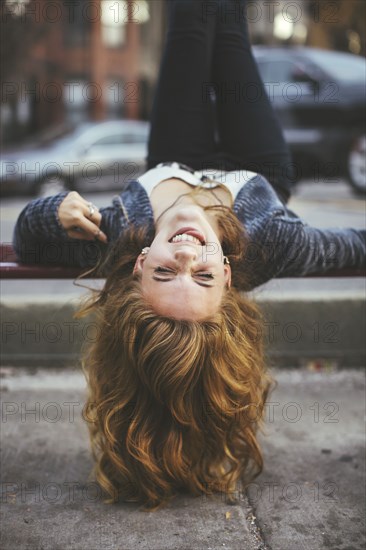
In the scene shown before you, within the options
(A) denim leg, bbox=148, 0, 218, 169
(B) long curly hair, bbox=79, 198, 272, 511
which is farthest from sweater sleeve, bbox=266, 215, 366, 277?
→ (A) denim leg, bbox=148, 0, 218, 169

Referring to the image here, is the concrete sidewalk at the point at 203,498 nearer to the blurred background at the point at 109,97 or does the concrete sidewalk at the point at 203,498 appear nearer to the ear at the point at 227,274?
the ear at the point at 227,274

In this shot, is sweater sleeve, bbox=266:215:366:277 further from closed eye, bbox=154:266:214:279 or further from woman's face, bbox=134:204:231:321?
closed eye, bbox=154:266:214:279

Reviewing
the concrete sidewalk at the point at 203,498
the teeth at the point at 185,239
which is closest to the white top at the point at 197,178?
the teeth at the point at 185,239

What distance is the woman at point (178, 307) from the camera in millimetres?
2055

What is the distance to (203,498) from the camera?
2.30 metres

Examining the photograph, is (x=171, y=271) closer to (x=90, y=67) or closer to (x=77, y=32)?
(x=90, y=67)

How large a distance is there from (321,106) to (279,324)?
18.8 ft

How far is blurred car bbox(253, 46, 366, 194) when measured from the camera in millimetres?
7898

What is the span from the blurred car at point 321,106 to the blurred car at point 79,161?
2.17 meters

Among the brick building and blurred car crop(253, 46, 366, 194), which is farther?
the brick building

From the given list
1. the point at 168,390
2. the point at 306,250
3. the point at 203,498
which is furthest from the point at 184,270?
the point at 203,498

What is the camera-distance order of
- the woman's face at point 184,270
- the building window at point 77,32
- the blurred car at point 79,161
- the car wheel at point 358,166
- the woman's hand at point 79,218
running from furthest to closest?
the building window at point 77,32
the blurred car at point 79,161
the car wheel at point 358,166
the woman's hand at point 79,218
the woman's face at point 184,270

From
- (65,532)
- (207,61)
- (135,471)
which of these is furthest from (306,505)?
(207,61)

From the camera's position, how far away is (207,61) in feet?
10.8
